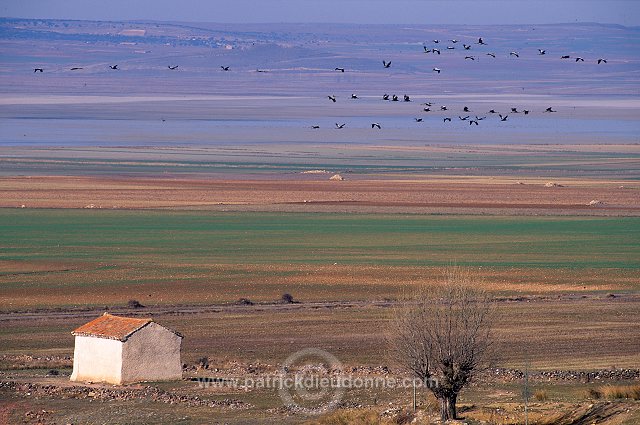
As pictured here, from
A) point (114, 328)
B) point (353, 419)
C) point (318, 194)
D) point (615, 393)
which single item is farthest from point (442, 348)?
point (318, 194)

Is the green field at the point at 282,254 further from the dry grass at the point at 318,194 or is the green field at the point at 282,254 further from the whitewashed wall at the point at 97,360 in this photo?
the whitewashed wall at the point at 97,360

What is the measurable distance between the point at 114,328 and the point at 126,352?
658mm

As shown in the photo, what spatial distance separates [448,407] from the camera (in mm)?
25344

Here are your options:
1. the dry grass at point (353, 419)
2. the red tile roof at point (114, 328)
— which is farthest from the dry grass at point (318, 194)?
the dry grass at point (353, 419)

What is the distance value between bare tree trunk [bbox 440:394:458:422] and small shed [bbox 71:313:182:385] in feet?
24.6

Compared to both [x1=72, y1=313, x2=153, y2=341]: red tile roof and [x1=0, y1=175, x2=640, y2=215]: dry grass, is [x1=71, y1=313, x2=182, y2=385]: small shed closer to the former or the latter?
[x1=72, y1=313, x2=153, y2=341]: red tile roof

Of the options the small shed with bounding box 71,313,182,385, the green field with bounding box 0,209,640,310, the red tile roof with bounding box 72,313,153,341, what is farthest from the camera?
the green field with bounding box 0,209,640,310

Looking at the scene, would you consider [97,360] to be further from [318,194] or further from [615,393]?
[318,194]

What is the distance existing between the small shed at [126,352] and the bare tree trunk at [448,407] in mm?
7483

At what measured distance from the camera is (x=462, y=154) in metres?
121

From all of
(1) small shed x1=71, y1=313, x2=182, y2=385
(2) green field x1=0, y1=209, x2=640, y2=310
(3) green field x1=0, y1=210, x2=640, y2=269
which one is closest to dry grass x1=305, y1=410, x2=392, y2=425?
(1) small shed x1=71, y1=313, x2=182, y2=385

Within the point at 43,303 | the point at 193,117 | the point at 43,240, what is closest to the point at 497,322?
the point at 43,303

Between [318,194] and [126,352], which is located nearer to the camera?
[126,352]

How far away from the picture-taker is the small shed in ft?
99.0
